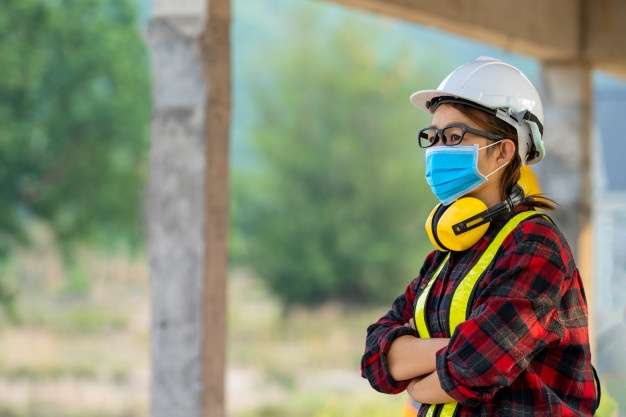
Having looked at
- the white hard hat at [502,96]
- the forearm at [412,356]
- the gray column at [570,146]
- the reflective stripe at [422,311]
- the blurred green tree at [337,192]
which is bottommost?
the forearm at [412,356]

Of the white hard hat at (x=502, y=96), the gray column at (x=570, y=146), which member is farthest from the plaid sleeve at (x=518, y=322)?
the gray column at (x=570, y=146)

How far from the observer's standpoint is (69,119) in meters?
29.9

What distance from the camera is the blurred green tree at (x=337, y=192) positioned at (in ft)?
128

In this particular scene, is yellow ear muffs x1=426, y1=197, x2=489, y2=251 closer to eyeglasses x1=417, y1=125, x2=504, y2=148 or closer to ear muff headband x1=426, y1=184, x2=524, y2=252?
ear muff headband x1=426, y1=184, x2=524, y2=252

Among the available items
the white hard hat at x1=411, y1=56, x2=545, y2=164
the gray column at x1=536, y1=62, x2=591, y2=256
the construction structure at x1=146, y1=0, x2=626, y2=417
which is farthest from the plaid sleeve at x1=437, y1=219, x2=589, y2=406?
the gray column at x1=536, y1=62, x2=591, y2=256

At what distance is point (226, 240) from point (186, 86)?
0.95 meters

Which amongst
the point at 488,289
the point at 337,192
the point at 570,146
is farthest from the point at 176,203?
the point at 337,192

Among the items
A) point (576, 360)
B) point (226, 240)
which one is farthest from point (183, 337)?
point (576, 360)

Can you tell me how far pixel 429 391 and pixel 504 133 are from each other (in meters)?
0.68

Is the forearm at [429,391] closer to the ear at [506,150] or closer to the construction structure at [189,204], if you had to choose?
the ear at [506,150]

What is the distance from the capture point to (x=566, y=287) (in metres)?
2.58

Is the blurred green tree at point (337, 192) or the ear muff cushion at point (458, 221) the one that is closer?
the ear muff cushion at point (458, 221)

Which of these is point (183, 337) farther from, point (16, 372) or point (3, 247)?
point (3, 247)

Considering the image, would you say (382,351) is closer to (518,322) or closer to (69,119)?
(518,322)
